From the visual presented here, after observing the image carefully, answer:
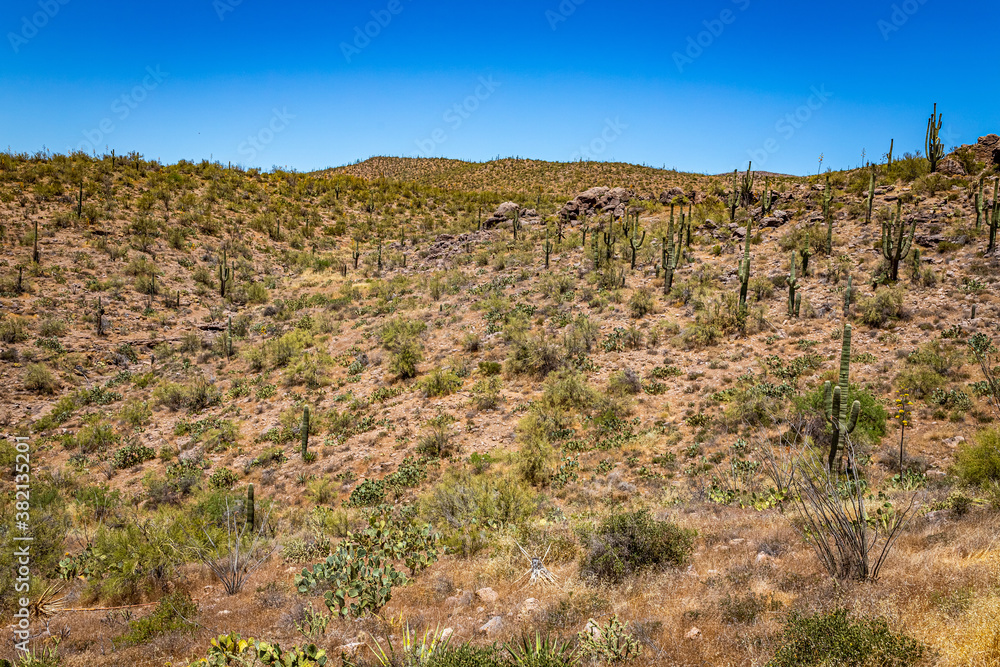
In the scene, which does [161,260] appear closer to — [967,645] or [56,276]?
[56,276]

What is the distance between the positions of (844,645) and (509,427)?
850 cm

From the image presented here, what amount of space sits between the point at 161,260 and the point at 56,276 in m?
4.15

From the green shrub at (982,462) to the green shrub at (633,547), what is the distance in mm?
4181

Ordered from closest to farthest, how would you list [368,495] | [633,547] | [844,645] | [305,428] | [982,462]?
[844,645]
[633,547]
[982,462]
[368,495]
[305,428]

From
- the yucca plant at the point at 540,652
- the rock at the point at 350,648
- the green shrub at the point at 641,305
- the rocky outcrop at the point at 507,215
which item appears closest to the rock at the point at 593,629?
the yucca plant at the point at 540,652

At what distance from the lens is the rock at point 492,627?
4.40 m

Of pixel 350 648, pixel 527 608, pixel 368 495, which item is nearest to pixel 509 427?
pixel 368 495

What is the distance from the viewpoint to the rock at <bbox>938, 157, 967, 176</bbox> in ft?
69.1

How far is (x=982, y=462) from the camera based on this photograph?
261 inches

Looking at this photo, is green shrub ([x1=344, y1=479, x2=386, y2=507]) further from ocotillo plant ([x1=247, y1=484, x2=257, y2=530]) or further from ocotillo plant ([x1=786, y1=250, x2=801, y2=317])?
ocotillo plant ([x1=786, y1=250, x2=801, y2=317])

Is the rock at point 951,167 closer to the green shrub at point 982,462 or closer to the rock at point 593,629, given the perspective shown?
the green shrub at point 982,462

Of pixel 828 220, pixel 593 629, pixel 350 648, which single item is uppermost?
pixel 828 220

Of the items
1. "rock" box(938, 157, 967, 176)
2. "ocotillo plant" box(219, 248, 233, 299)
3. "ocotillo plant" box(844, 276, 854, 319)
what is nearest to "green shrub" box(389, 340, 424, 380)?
"ocotillo plant" box(219, 248, 233, 299)

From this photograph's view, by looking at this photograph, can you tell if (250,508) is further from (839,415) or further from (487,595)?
(839,415)
